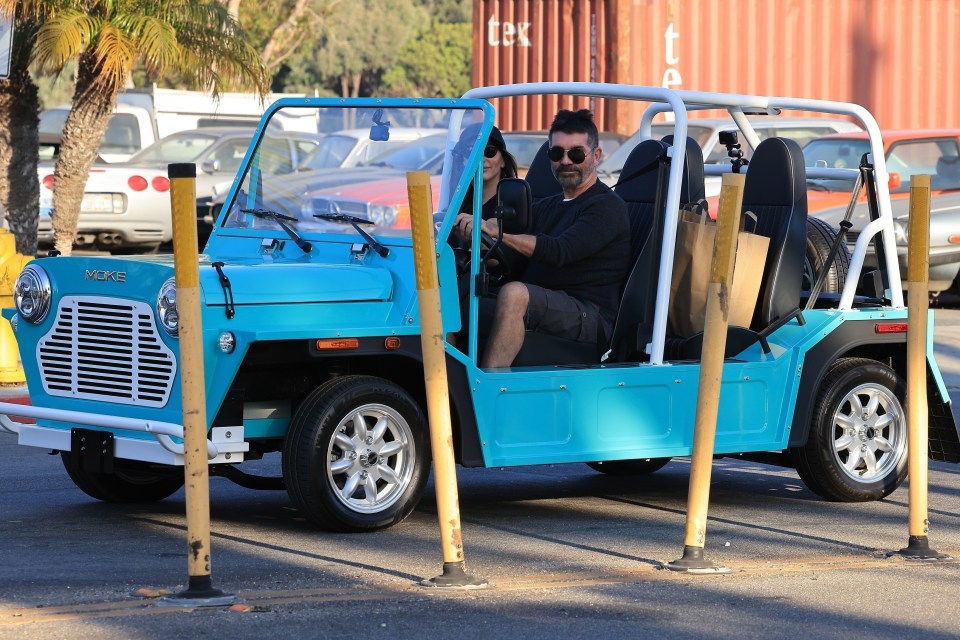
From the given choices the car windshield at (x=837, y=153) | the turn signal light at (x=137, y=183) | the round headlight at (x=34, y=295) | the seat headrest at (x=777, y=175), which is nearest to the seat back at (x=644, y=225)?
the seat headrest at (x=777, y=175)

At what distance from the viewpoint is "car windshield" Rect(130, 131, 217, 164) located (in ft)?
72.5

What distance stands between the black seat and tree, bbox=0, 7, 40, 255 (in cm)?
895

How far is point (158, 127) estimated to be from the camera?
2620cm

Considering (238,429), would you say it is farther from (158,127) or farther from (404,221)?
(158,127)

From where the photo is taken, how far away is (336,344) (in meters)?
6.43

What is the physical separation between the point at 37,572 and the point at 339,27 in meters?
71.2

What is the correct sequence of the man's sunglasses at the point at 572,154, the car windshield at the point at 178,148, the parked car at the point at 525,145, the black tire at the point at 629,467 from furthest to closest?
the car windshield at the point at 178,148 → the parked car at the point at 525,145 → the black tire at the point at 629,467 → the man's sunglasses at the point at 572,154

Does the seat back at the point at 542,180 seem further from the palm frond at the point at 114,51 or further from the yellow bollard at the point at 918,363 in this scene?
the palm frond at the point at 114,51

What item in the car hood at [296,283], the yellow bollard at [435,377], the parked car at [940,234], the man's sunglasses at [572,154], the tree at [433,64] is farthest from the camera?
the tree at [433,64]

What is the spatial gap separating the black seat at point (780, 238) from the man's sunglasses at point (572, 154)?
1000 mm

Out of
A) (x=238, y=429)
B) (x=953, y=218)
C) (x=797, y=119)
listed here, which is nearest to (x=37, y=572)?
(x=238, y=429)

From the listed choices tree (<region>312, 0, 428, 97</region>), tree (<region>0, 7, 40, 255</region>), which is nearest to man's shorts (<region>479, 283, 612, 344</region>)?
tree (<region>0, 7, 40, 255</region>)

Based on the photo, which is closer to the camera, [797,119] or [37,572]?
[37,572]

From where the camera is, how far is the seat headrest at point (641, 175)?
7.81m
